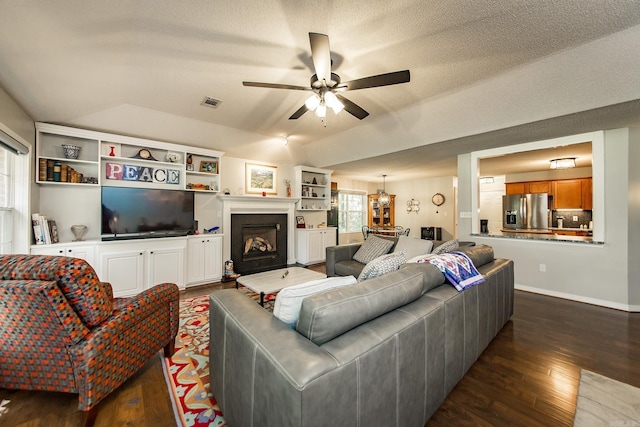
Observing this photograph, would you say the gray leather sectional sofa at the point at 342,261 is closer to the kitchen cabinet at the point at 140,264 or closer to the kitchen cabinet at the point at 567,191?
the kitchen cabinet at the point at 140,264

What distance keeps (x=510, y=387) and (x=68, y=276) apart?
113 inches

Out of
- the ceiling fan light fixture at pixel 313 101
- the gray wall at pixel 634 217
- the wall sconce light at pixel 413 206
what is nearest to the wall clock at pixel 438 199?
the wall sconce light at pixel 413 206

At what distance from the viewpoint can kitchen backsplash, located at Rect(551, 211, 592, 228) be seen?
564 centimetres

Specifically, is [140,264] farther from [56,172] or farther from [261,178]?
[261,178]

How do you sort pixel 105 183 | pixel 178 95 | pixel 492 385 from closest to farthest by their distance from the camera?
pixel 492 385, pixel 178 95, pixel 105 183

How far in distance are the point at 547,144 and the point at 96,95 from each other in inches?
240

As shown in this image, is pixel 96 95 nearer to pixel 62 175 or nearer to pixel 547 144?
pixel 62 175

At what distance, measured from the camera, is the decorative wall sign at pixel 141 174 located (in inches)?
148

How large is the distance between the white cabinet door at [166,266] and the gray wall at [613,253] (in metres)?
5.63

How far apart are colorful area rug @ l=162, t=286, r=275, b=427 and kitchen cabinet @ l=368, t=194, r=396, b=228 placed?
6988mm

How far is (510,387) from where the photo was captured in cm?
Answer: 176

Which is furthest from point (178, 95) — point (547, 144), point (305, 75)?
point (547, 144)

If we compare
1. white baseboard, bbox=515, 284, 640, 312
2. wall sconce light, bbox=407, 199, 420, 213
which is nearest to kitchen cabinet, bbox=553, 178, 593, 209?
white baseboard, bbox=515, 284, 640, 312

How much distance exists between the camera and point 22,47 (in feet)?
6.25
